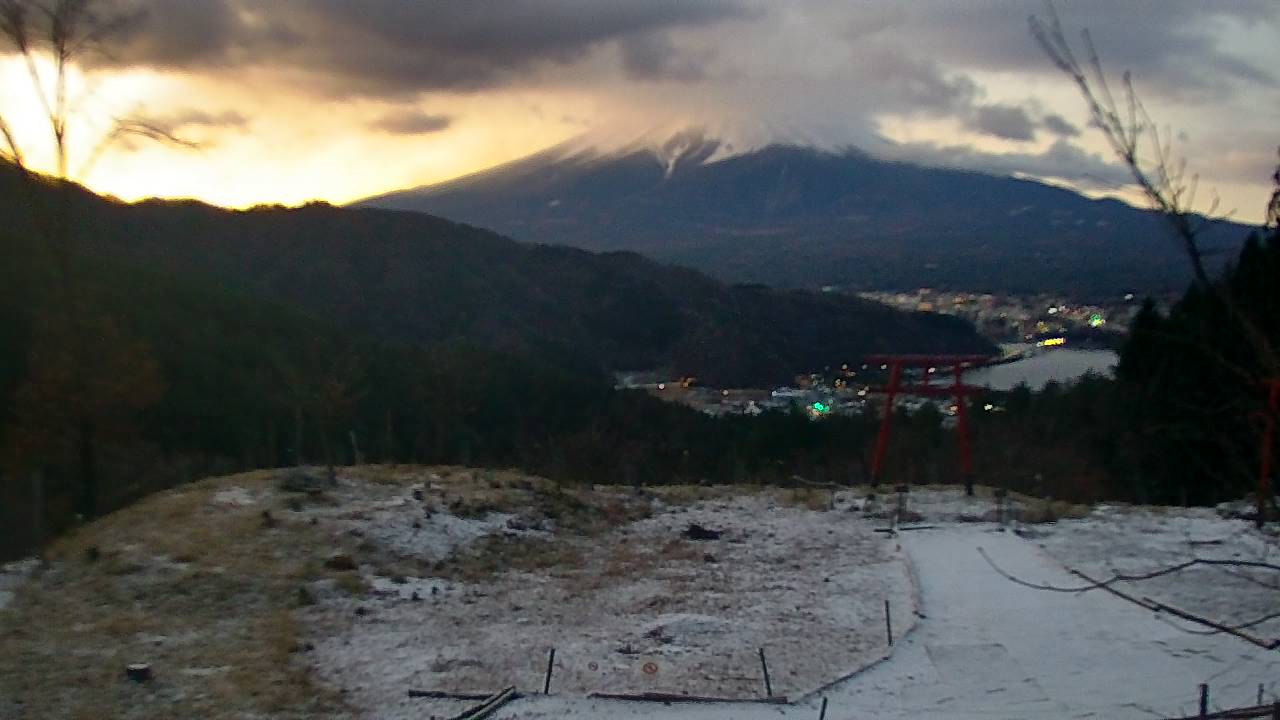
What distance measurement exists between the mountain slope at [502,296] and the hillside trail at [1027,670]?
35231mm

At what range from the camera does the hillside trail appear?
5629 mm

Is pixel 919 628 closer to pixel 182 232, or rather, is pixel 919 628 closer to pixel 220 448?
pixel 220 448

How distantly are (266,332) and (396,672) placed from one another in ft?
85.2

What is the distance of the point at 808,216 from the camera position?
153750 millimetres

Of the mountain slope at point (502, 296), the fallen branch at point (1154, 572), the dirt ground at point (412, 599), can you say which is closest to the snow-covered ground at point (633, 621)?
the dirt ground at point (412, 599)

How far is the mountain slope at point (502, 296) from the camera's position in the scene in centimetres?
4650

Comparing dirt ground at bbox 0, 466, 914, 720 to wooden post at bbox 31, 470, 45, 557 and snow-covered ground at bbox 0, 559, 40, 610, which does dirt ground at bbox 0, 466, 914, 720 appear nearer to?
snow-covered ground at bbox 0, 559, 40, 610

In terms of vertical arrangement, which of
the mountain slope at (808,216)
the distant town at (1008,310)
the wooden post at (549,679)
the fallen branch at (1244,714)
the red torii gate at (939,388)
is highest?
the mountain slope at (808,216)

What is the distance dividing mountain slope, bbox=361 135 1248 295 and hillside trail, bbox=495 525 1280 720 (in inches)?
2527

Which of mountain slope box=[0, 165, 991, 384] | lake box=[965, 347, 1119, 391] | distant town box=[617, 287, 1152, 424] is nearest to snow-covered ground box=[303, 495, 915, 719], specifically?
distant town box=[617, 287, 1152, 424]

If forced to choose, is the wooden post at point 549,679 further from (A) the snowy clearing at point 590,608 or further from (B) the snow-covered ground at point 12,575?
(B) the snow-covered ground at point 12,575

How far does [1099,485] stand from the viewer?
63.4 feet

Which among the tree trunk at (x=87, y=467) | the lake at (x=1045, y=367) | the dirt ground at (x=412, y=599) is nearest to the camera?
the dirt ground at (x=412, y=599)

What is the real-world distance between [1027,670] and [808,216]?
151 m
